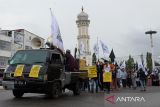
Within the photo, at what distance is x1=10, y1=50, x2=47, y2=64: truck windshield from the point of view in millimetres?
15039

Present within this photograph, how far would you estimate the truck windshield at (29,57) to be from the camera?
15.0 m

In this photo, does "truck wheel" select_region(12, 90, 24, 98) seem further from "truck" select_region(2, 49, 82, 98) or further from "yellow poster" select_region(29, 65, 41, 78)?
"yellow poster" select_region(29, 65, 41, 78)

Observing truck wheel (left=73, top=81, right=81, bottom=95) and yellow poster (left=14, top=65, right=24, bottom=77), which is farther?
truck wheel (left=73, top=81, right=81, bottom=95)

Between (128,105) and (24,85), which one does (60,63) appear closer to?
(24,85)

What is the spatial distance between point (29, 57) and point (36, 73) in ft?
3.95

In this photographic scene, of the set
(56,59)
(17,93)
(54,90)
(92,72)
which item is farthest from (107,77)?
(17,93)

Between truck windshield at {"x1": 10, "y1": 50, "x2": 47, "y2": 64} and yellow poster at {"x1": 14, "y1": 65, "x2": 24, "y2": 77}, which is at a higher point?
truck windshield at {"x1": 10, "y1": 50, "x2": 47, "y2": 64}

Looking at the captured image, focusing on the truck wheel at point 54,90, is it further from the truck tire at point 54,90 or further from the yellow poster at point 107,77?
the yellow poster at point 107,77

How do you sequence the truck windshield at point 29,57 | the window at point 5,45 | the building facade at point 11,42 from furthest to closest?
the window at point 5,45, the building facade at point 11,42, the truck windshield at point 29,57

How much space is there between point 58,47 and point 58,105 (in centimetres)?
526

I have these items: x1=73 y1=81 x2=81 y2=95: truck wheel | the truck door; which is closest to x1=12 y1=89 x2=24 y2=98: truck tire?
the truck door

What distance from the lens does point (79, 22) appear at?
100m

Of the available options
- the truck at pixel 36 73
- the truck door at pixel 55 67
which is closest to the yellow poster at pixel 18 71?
the truck at pixel 36 73

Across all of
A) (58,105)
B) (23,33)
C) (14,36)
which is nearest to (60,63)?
(58,105)
